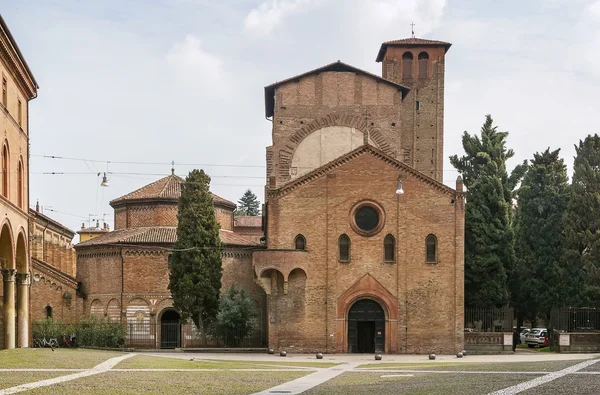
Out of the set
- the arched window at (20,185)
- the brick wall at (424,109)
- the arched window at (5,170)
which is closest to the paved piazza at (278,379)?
the arched window at (5,170)

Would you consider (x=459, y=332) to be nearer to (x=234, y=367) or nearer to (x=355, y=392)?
(x=234, y=367)

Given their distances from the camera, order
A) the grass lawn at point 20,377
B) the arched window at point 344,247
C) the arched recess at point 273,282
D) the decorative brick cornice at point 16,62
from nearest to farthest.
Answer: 1. the grass lawn at point 20,377
2. the decorative brick cornice at point 16,62
3. the arched recess at point 273,282
4. the arched window at point 344,247

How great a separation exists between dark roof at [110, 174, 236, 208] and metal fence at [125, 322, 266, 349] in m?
8.08

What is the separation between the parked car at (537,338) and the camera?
52.0m

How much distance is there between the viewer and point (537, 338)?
52.3m

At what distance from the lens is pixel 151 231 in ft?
176

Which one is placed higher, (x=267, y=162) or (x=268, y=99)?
(x=268, y=99)

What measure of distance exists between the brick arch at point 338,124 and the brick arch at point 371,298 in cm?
1073

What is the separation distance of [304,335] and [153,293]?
1090 cm

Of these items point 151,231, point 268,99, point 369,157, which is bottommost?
point 151,231

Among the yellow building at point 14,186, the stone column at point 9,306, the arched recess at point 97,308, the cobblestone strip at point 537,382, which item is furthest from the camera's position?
the arched recess at point 97,308

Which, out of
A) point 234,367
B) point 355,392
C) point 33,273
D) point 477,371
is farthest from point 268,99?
point 355,392

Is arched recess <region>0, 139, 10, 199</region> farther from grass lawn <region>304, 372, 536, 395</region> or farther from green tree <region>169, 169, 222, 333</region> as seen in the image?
grass lawn <region>304, 372, 536, 395</region>

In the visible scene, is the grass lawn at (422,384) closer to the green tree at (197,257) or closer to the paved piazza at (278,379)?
the paved piazza at (278,379)
